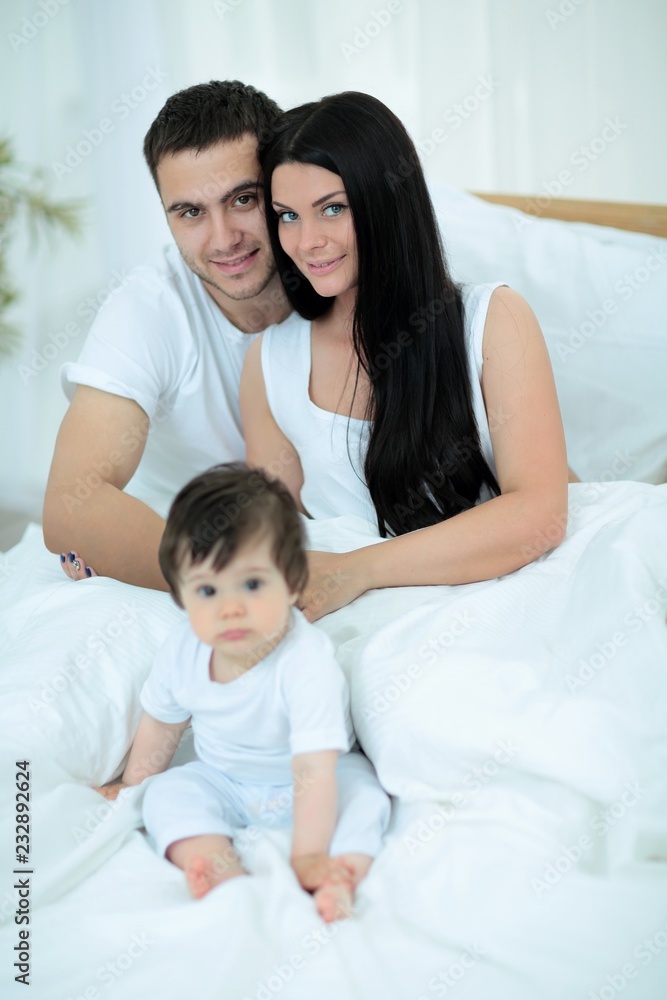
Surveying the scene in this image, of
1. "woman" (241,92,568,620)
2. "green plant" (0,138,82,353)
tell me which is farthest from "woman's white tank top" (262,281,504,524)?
"green plant" (0,138,82,353)

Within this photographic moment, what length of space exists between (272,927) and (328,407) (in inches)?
34.8

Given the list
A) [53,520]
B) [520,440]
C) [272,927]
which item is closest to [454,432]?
[520,440]

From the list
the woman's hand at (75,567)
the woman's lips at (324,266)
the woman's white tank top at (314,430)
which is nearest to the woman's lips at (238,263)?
the woman's white tank top at (314,430)

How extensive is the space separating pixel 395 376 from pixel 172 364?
0.47 metres

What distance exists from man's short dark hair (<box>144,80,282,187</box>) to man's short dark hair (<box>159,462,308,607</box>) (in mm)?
782

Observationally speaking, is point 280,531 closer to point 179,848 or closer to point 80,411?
point 179,848

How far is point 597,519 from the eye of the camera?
4.55 ft

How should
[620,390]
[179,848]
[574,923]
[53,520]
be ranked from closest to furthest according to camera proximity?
1. [574,923]
2. [179,848]
3. [53,520]
4. [620,390]

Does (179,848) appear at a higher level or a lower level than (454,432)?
lower

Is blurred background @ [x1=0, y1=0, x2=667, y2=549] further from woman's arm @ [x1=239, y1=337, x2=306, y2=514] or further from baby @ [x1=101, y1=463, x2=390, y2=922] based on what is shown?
baby @ [x1=101, y1=463, x2=390, y2=922]

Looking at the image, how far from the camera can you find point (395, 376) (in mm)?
1435

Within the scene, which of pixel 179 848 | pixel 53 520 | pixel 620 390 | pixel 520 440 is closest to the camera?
pixel 179 848

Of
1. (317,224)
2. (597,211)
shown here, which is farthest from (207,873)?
(597,211)

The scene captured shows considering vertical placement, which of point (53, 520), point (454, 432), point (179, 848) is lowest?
point (179, 848)
